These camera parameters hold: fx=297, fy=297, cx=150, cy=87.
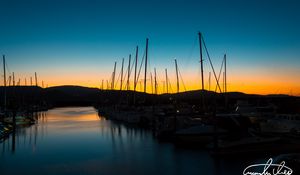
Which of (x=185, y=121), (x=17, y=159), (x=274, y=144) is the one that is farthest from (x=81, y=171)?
(x=185, y=121)

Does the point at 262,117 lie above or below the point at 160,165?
above

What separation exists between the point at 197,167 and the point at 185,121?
1367cm

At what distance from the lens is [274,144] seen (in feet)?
75.0

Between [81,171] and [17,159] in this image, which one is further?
[17,159]

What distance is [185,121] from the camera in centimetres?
3441

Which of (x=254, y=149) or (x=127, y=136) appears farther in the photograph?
(x=127, y=136)

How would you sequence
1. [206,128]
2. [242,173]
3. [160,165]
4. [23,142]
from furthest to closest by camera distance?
[23,142], [206,128], [160,165], [242,173]

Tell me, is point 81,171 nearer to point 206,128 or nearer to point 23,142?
point 206,128

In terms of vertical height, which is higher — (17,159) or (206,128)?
(206,128)

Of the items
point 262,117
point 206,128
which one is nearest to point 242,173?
point 206,128

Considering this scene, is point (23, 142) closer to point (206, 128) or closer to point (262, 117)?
point (206, 128)

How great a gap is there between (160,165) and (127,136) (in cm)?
1681

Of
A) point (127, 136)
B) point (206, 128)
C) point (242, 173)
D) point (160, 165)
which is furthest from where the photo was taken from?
point (127, 136)

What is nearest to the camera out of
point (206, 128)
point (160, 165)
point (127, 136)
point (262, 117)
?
point (160, 165)
